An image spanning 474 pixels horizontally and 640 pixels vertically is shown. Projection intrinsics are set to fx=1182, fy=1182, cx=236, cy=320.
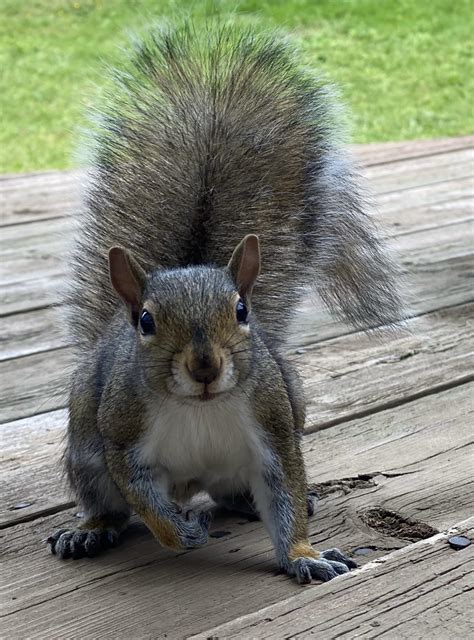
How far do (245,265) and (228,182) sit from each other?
44 centimetres

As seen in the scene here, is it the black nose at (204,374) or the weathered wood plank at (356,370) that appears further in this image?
the weathered wood plank at (356,370)

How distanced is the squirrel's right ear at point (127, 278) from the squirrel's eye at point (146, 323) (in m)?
0.04

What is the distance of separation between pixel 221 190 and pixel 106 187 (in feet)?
0.77

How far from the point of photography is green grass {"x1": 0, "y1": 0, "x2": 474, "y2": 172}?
710 centimetres

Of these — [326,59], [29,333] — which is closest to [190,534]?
[29,333]

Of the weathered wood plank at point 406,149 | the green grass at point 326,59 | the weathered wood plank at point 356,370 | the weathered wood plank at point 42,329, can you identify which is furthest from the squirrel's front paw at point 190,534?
the green grass at point 326,59

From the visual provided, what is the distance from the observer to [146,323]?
1.51m

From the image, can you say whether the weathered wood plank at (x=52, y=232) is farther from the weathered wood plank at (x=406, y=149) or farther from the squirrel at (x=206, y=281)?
the squirrel at (x=206, y=281)

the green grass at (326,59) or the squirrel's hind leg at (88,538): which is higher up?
the squirrel's hind leg at (88,538)

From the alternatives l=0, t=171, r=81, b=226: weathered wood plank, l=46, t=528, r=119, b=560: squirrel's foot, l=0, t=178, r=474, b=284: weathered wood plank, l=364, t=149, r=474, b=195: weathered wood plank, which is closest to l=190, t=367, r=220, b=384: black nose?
l=46, t=528, r=119, b=560: squirrel's foot

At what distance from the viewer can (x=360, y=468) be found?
1890 millimetres

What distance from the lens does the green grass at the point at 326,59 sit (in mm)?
7098

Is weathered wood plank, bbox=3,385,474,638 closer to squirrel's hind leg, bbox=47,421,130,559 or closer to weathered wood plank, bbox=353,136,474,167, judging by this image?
squirrel's hind leg, bbox=47,421,130,559

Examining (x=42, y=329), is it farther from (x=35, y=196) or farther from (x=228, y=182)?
(x=35, y=196)
